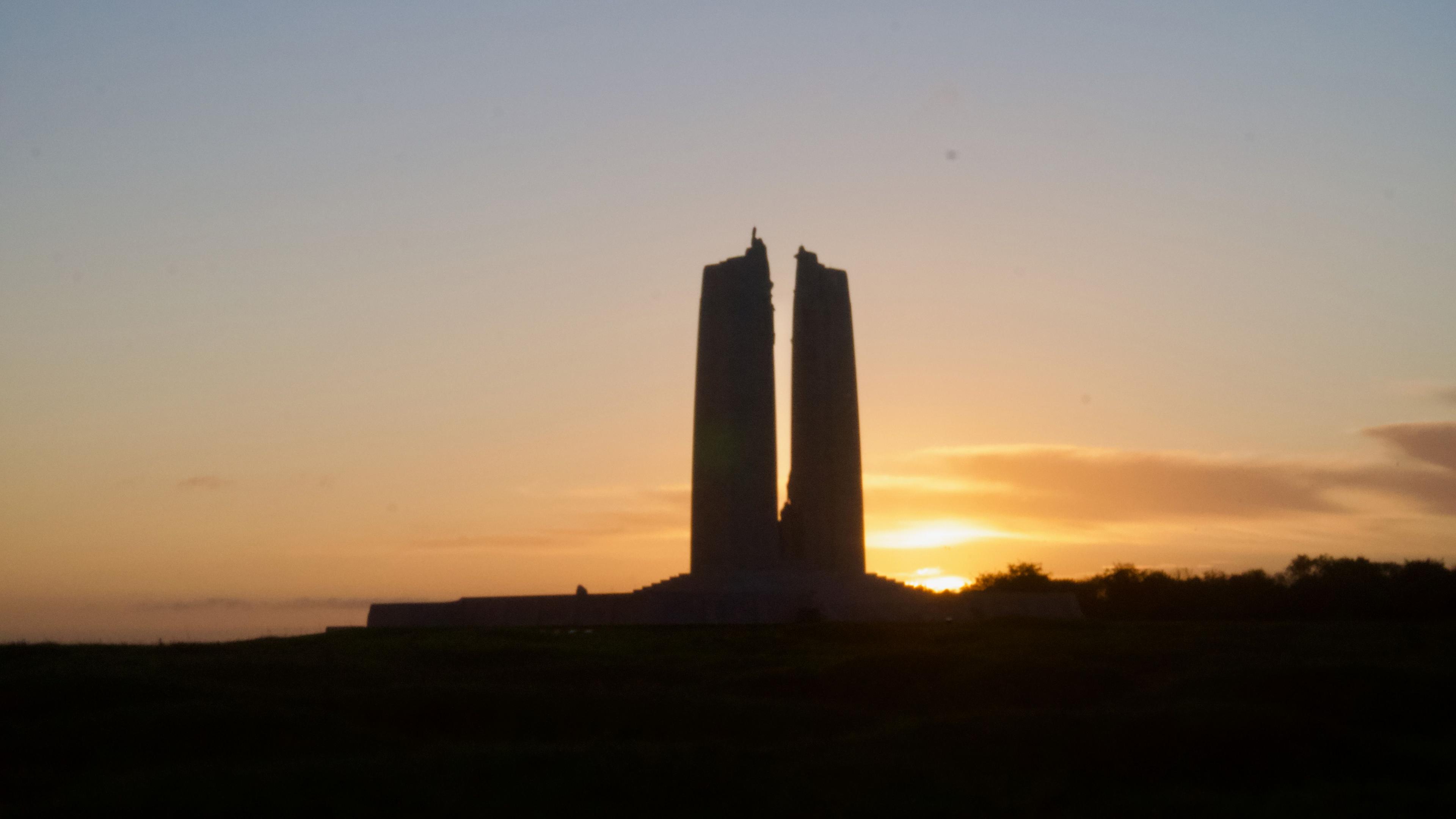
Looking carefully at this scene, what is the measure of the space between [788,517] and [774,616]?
280 inches

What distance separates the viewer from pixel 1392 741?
943 centimetres

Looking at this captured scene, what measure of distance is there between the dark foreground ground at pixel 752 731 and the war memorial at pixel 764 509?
731 cm

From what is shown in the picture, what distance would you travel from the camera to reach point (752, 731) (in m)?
10.1

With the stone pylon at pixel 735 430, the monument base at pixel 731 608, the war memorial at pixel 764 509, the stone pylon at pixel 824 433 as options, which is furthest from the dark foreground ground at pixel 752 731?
the stone pylon at pixel 824 433

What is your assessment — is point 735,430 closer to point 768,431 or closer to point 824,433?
point 768,431

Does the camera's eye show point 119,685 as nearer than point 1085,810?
No

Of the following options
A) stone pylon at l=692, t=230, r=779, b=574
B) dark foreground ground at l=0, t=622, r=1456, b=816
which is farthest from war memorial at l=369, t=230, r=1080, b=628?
dark foreground ground at l=0, t=622, r=1456, b=816

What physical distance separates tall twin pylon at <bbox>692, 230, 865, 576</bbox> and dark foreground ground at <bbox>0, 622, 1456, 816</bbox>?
1260cm

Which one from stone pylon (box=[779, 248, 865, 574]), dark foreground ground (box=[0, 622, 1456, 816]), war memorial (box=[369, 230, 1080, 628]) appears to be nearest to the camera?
dark foreground ground (box=[0, 622, 1456, 816])

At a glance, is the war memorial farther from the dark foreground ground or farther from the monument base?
the dark foreground ground

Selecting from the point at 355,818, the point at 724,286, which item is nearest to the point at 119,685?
the point at 355,818

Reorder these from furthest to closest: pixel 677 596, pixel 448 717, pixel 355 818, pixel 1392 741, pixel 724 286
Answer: pixel 724 286
pixel 677 596
pixel 448 717
pixel 1392 741
pixel 355 818

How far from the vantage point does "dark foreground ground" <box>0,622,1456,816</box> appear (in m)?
7.95

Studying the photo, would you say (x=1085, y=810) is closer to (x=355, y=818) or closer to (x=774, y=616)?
(x=355, y=818)
